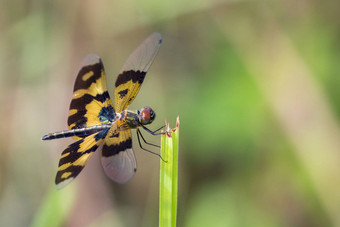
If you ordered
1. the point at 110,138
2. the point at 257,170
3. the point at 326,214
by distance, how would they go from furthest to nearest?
the point at 257,170 → the point at 326,214 → the point at 110,138

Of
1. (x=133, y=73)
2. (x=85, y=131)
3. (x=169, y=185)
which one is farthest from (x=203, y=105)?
(x=169, y=185)

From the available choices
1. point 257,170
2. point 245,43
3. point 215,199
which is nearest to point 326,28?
point 245,43

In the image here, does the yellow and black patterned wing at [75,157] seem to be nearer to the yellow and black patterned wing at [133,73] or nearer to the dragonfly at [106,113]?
the dragonfly at [106,113]

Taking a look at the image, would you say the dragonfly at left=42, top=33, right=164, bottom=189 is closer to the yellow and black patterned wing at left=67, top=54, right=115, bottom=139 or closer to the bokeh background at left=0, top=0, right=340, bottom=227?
the yellow and black patterned wing at left=67, top=54, right=115, bottom=139

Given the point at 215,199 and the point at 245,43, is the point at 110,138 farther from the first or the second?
the point at 245,43

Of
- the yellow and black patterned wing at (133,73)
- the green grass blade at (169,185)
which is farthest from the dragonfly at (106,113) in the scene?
the green grass blade at (169,185)

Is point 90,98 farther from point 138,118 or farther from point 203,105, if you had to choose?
point 203,105
